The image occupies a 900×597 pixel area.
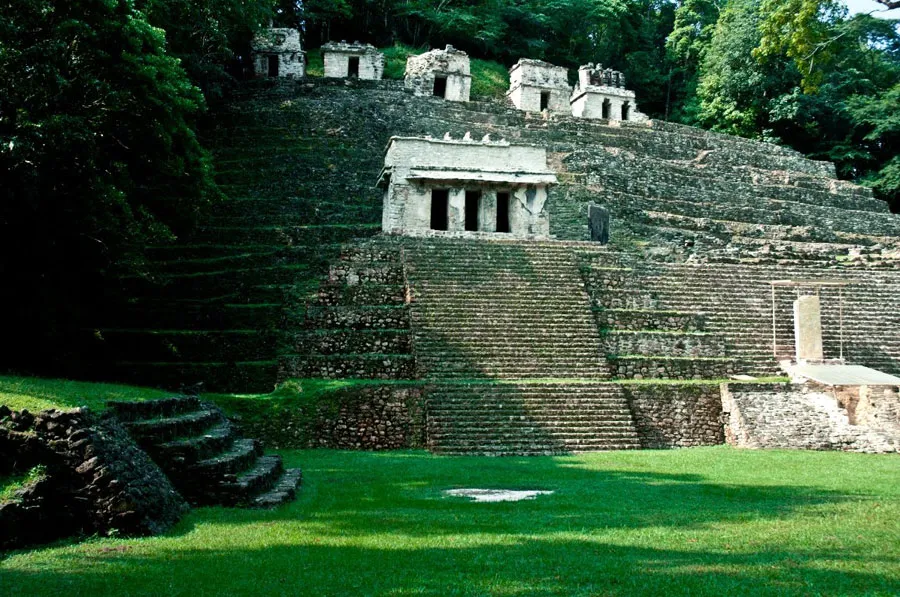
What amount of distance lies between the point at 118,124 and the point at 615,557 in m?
13.9

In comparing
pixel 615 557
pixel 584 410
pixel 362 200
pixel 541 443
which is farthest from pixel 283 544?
pixel 362 200

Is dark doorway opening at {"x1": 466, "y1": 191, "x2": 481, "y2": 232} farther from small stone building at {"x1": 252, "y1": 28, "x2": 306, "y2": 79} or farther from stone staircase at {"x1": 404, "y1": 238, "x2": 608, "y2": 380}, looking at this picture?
small stone building at {"x1": 252, "y1": 28, "x2": 306, "y2": 79}

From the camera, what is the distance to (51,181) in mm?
14469

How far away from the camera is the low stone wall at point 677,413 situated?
57.4 ft

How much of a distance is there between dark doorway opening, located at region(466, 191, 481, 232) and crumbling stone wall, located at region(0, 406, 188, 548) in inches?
665

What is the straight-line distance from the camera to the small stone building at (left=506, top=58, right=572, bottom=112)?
41.7m

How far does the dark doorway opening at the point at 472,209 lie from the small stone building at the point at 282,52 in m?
18.5

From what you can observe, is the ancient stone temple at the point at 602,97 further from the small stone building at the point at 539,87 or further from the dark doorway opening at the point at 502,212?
the dark doorway opening at the point at 502,212

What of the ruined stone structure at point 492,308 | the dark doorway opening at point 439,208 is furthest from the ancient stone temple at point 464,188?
the ruined stone structure at point 492,308

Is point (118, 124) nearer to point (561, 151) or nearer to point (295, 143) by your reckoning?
point (295, 143)

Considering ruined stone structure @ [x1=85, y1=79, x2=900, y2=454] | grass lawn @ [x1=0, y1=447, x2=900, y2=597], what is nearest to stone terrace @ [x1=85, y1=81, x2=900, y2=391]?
ruined stone structure @ [x1=85, y1=79, x2=900, y2=454]

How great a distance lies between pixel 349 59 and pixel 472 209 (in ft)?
62.8

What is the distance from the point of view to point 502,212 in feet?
81.4

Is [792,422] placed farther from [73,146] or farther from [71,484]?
[73,146]
